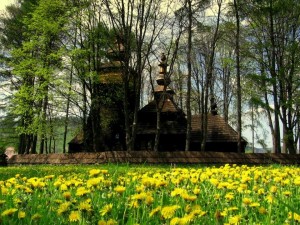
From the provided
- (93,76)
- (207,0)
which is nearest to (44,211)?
(93,76)

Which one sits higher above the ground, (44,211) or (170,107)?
(170,107)

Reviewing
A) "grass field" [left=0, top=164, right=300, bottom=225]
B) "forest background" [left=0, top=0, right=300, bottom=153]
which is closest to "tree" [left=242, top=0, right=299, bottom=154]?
"forest background" [left=0, top=0, right=300, bottom=153]

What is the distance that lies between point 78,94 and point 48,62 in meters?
3.36

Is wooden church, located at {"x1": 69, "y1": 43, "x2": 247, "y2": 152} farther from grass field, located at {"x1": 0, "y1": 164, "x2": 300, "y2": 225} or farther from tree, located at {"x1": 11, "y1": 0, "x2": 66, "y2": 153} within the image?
grass field, located at {"x1": 0, "y1": 164, "x2": 300, "y2": 225}

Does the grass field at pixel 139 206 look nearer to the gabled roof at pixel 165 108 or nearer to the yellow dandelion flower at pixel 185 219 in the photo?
the yellow dandelion flower at pixel 185 219

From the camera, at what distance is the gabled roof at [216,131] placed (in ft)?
102

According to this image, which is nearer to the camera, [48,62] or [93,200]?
[93,200]

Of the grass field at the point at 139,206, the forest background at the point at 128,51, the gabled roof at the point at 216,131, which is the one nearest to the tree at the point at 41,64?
the forest background at the point at 128,51

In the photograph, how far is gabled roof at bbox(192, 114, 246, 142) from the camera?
30953mm

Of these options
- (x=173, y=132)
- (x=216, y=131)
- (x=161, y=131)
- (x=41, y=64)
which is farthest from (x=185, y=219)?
(x=216, y=131)

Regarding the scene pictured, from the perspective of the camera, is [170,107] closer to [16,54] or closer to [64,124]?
[64,124]

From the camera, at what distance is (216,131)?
31.9 m

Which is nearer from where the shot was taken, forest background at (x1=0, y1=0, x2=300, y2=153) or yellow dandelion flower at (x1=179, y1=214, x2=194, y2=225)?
yellow dandelion flower at (x1=179, y1=214, x2=194, y2=225)

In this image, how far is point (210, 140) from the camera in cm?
3109
